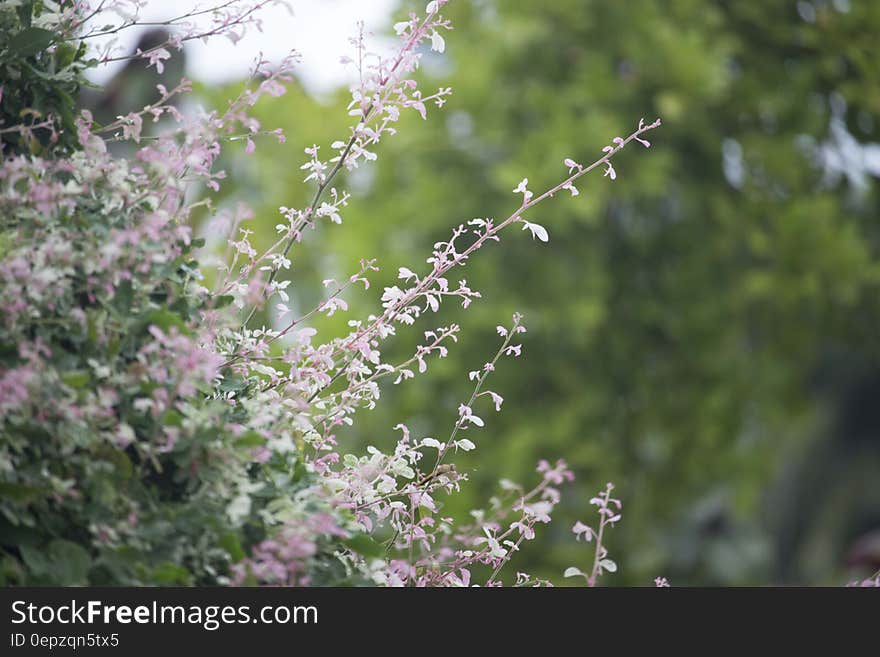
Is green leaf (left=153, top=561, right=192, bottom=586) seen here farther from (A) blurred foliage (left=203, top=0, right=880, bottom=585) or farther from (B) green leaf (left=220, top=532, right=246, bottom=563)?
(A) blurred foliage (left=203, top=0, right=880, bottom=585)

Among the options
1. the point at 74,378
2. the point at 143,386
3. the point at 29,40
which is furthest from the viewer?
the point at 29,40

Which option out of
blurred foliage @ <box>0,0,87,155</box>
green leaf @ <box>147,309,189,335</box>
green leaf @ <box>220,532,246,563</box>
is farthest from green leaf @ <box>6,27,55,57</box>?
green leaf @ <box>220,532,246,563</box>

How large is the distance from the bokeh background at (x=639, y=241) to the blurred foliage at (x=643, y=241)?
0.01 meters

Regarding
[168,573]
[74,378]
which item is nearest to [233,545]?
[168,573]

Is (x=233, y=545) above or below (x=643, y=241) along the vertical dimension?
below

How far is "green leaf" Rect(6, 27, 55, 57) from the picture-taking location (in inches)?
75.4

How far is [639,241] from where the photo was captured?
662cm

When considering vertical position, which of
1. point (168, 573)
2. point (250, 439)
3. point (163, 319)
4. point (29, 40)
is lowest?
point (168, 573)

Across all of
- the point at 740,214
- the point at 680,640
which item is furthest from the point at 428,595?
the point at 740,214

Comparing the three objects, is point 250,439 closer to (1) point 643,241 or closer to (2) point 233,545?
(2) point 233,545

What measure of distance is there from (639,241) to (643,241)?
28mm

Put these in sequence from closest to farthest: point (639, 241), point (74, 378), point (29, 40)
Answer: point (74, 378)
point (29, 40)
point (639, 241)

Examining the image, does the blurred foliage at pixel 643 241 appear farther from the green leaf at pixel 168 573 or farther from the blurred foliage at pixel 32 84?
the green leaf at pixel 168 573

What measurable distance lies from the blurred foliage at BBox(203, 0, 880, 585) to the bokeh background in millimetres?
14
